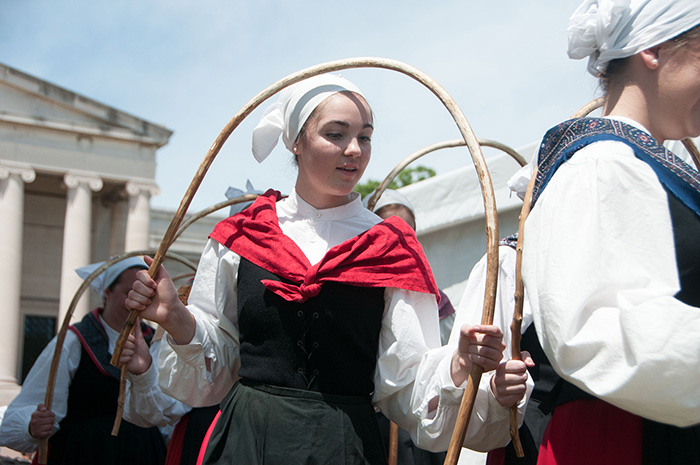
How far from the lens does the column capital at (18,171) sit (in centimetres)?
2633

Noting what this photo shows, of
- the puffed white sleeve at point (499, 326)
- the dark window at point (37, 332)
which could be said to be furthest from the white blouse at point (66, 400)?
the dark window at point (37, 332)

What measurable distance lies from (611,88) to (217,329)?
1559 mm

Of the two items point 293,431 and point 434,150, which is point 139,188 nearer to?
point 434,150

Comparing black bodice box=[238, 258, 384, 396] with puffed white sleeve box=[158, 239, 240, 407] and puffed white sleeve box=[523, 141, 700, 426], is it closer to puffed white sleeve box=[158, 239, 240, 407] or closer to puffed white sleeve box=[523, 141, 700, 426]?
puffed white sleeve box=[158, 239, 240, 407]

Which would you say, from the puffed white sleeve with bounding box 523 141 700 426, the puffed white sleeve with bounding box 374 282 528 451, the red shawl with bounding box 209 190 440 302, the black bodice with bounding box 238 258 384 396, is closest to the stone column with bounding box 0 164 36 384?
the red shawl with bounding box 209 190 440 302

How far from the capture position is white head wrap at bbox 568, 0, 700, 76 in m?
1.85

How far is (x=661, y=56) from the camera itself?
6.23 ft

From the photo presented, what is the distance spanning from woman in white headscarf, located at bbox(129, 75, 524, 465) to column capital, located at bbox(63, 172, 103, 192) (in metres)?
26.6

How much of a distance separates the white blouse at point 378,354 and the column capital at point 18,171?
26.1m

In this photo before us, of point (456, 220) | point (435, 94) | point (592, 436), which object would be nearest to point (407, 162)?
point (435, 94)

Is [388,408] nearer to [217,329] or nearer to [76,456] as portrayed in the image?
[217,329]

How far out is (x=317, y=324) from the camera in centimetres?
250

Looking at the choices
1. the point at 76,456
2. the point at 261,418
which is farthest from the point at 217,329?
the point at 76,456

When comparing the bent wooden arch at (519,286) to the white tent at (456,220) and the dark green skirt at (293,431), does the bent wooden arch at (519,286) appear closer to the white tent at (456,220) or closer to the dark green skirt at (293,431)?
the dark green skirt at (293,431)
